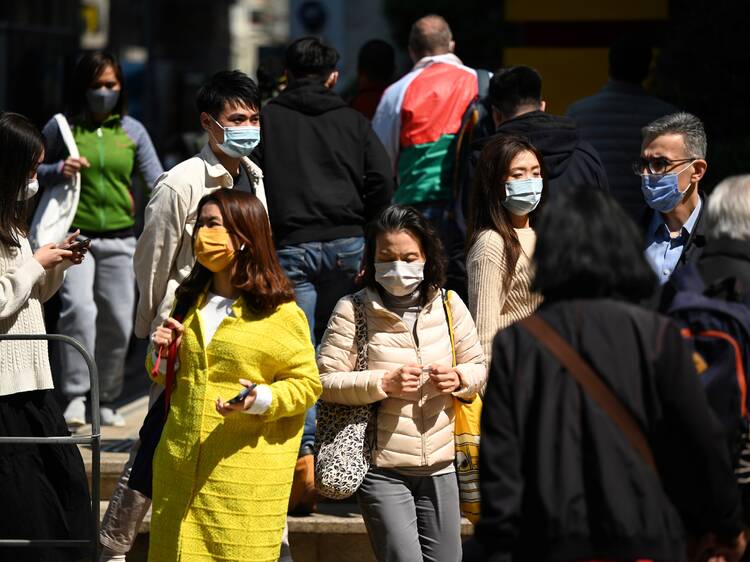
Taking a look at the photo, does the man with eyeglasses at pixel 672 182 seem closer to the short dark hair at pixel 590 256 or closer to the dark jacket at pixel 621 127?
the short dark hair at pixel 590 256

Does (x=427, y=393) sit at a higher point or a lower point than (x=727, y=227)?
lower

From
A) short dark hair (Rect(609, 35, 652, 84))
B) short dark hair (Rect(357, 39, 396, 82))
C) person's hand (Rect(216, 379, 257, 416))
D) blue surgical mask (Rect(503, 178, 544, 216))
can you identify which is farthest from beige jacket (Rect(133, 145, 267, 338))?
short dark hair (Rect(609, 35, 652, 84))

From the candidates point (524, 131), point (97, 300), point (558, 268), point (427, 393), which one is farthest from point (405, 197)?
point (558, 268)

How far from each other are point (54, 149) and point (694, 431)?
465cm

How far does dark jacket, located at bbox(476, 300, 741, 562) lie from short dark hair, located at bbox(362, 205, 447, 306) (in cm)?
170

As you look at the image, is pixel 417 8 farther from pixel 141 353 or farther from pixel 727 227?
pixel 727 227

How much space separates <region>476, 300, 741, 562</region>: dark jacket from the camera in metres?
3.55

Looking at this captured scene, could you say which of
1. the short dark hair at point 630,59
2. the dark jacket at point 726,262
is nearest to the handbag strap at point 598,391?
the dark jacket at point 726,262

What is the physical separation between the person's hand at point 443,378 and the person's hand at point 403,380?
55 mm

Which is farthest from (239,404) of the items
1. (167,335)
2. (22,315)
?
(22,315)

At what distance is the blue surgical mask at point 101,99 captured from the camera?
24.6 feet

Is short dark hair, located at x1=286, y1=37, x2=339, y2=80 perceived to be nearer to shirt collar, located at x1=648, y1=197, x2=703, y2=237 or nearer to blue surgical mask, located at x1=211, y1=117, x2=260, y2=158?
blue surgical mask, located at x1=211, y1=117, x2=260, y2=158

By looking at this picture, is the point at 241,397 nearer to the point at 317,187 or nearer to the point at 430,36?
the point at 317,187

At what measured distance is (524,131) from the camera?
6.75 metres
